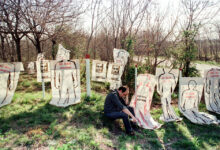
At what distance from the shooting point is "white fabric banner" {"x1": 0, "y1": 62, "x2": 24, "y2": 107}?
3947 millimetres

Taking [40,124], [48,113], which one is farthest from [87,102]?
[40,124]

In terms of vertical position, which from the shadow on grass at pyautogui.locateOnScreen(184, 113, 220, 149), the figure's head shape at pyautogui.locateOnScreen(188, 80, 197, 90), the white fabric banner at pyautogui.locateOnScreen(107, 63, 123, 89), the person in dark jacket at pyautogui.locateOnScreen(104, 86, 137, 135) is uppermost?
the white fabric banner at pyautogui.locateOnScreen(107, 63, 123, 89)

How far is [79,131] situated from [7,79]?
2.27m

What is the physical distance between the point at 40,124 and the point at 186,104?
3.82 m

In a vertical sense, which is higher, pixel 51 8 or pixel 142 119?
pixel 51 8

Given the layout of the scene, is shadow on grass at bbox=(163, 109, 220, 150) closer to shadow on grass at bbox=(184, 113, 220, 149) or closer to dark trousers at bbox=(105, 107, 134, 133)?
shadow on grass at bbox=(184, 113, 220, 149)

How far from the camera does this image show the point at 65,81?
174 inches

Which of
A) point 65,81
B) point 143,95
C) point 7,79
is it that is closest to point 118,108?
point 143,95

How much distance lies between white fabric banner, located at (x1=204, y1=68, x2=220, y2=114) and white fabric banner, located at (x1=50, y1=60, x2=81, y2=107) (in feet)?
12.9

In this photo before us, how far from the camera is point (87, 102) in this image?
15.1 ft

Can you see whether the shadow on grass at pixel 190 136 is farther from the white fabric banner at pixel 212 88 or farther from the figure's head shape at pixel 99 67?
the figure's head shape at pixel 99 67

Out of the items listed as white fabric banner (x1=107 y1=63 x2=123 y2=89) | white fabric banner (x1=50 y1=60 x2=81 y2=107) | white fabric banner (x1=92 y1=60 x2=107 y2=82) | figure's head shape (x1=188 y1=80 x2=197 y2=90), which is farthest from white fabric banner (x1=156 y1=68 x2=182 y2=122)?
white fabric banner (x1=50 y1=60 x2=81 y2=107)

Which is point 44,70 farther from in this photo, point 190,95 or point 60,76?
point 190,95

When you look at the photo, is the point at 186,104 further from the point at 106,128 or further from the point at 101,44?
the point at 101,44
